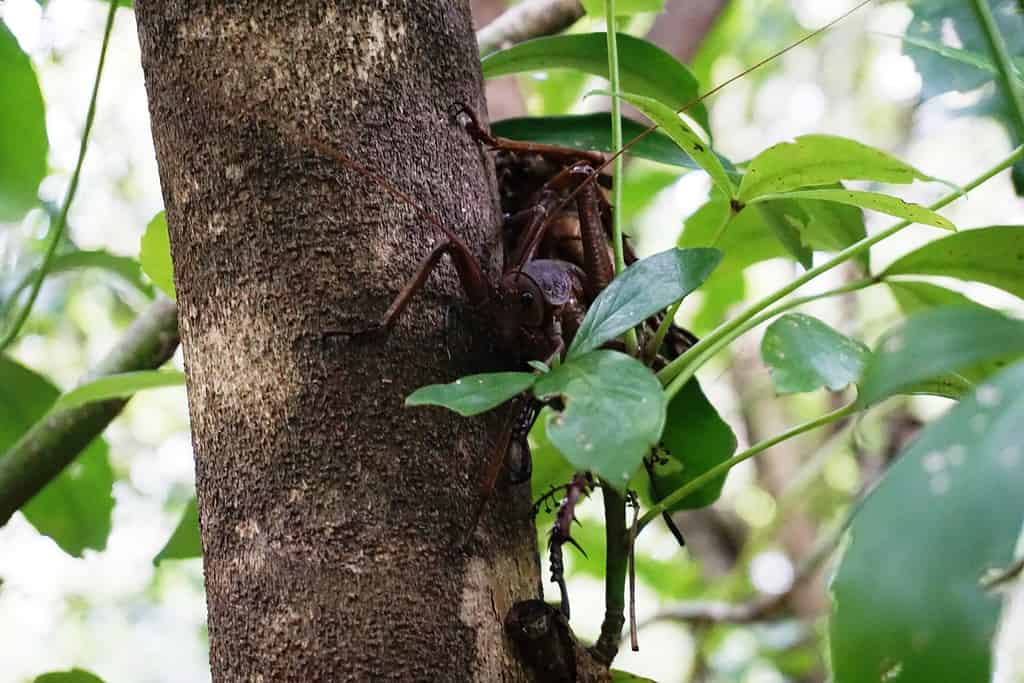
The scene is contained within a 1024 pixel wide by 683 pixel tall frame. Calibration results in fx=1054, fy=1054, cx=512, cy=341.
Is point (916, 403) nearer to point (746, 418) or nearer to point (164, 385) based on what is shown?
point (746, 418)

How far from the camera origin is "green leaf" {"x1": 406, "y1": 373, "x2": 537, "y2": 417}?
636mm

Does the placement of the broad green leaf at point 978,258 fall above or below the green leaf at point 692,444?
above

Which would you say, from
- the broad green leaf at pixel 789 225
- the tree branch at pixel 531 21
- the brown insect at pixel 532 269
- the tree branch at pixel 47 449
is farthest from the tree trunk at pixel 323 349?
the tree branch at pixel 531 21

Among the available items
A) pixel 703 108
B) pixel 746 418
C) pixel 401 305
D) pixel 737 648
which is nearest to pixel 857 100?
pixel 746 418

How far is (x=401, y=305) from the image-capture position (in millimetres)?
738

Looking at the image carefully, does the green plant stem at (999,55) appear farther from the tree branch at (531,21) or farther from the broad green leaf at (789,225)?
the tree branch at (531,21)

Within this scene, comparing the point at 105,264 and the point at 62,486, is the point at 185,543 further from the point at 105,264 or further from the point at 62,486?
the point at 105,264

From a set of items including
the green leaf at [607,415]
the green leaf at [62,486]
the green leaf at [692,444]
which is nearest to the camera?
the green leaf at [607,415]

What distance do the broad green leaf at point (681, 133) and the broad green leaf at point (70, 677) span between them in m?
0.73

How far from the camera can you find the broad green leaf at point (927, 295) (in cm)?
106

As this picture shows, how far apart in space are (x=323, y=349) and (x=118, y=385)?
457mm

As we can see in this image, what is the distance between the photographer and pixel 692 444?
105cm

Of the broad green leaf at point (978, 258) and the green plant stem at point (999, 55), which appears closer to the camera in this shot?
the green plant stem at point (999, 55)

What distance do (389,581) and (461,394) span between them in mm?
148
